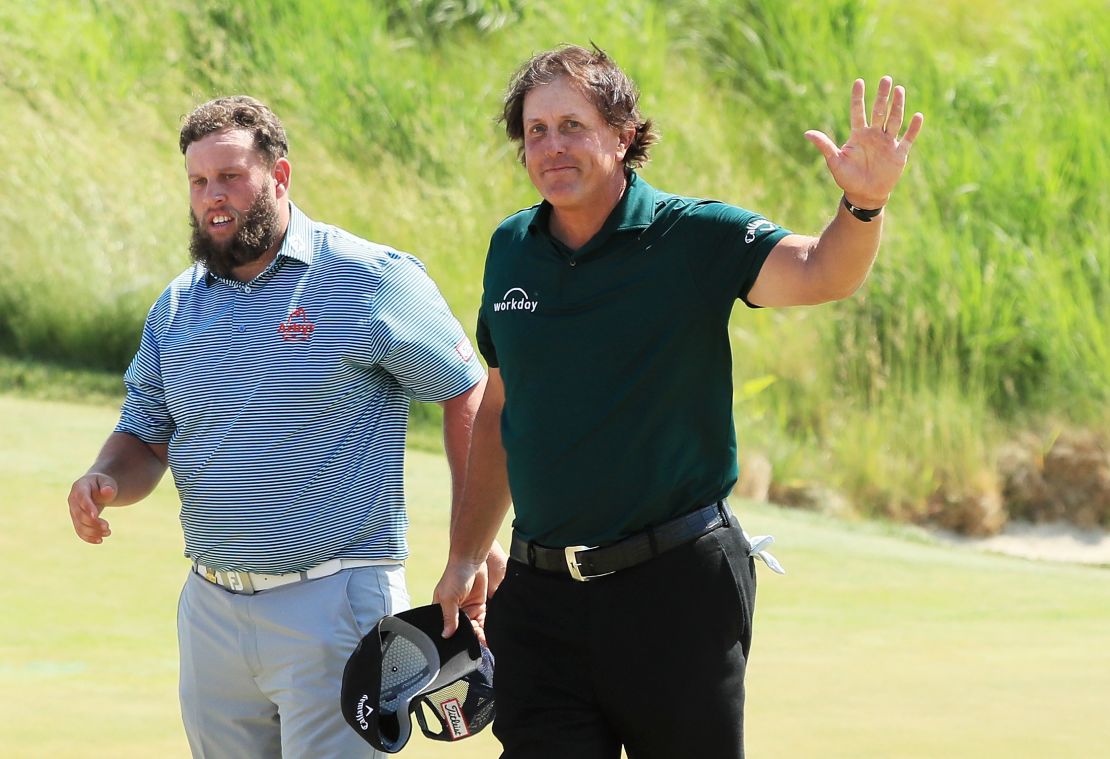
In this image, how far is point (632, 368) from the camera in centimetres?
286

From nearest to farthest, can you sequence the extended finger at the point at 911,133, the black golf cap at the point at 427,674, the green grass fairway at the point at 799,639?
the extended finger at the point at 911,133, the black golf cap at the point at 427,674, the green grass fairway at the point at 799,639

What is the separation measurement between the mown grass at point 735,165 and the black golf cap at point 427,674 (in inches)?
342

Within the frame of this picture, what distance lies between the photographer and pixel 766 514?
955 cm

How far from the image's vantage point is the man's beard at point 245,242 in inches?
129

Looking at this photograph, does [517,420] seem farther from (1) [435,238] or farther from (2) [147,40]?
(2) [147,40]

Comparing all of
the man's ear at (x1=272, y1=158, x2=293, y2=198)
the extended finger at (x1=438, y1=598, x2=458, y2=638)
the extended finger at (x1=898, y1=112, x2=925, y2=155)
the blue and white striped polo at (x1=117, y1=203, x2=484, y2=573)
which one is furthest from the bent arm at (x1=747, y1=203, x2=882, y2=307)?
the man's ear at (x1=272, y1=158, x2=293, y2=198)

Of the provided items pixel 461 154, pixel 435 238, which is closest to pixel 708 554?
pixel 435 238

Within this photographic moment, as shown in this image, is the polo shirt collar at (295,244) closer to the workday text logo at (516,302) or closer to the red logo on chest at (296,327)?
the red logo on chest at (296,327)

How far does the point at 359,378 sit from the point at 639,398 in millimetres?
688

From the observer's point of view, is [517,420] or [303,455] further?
[303,455]

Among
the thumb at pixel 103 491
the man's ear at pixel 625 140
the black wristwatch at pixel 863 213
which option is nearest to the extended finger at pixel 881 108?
the black wristwatch at pixel 863 213

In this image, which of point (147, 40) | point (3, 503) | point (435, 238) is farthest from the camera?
point (147, 40)

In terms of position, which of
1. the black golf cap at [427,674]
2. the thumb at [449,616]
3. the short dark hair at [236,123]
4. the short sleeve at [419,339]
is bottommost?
the black golf cap at [427,674]

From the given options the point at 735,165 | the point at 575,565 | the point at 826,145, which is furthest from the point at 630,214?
the point at 735,165
